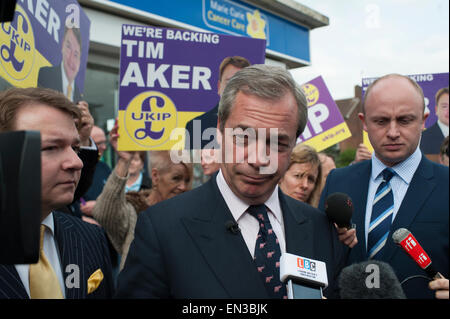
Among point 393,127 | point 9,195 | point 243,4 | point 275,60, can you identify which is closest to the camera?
point 9,195

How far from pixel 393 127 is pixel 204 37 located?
90.2 inches

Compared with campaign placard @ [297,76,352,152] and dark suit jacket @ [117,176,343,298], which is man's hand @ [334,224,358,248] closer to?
dark suit jacket @ [117,176,343,298]

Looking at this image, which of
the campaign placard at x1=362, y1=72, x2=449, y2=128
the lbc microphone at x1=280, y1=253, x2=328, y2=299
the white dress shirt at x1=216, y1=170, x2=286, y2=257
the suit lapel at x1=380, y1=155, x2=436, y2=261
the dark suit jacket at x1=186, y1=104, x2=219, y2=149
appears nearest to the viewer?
the lbc microphone at x1=280, y1=253, x2=328, y2=299

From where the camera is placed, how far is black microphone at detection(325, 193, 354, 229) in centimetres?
168

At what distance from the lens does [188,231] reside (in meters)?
1.51

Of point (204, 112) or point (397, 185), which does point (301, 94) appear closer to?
point (397, 185)

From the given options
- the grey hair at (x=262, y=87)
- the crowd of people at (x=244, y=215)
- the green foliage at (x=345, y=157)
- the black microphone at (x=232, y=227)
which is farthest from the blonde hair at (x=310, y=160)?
Result: the green foliage at (x=345, y=157)

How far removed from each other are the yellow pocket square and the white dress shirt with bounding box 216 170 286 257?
0.66m

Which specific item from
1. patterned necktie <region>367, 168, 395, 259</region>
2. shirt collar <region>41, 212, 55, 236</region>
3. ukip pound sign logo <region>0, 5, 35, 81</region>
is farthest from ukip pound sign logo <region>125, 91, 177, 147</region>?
patterned necktie <region>367, 168, 395, 259</region>

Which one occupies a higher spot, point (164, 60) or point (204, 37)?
point (204, 37)

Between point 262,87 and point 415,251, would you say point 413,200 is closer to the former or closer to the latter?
point 415,251

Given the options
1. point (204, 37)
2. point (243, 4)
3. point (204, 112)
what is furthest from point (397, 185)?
point (243, 4)

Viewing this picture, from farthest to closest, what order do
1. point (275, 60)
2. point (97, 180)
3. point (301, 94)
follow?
point (275, 60) → point (97, 180) → point (301, 94)

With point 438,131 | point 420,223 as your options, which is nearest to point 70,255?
point 420,223
